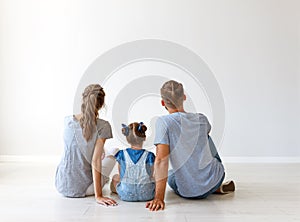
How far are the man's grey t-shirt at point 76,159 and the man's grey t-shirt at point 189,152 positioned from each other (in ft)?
1.11

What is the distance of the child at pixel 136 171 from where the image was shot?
186 centimetres

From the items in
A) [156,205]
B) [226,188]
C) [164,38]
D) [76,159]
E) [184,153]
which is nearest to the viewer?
[156,205]

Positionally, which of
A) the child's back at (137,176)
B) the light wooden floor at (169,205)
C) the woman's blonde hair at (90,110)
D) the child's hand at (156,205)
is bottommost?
the light wooden floor at (169,205)

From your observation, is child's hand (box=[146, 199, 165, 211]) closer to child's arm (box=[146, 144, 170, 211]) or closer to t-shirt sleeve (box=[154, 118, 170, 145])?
child's arm (box=[146, 144, 170, 211])

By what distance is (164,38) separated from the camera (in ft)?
11.7

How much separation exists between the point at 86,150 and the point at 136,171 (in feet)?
0.97

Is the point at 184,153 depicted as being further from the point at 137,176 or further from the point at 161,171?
the point at 137,176

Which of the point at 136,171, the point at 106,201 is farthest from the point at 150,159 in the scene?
the point at 106,201

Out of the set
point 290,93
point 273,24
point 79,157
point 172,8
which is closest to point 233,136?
point 290,93

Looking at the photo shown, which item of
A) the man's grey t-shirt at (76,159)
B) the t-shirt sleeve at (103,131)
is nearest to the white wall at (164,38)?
the man's grey t-shirt at (76,159)

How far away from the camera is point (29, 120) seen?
3.57 meters

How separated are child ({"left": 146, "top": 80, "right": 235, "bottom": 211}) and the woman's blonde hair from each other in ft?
1.11

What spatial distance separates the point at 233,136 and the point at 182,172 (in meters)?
1.78

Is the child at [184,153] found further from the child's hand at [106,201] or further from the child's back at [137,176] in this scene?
the child's hand at [106,201]
